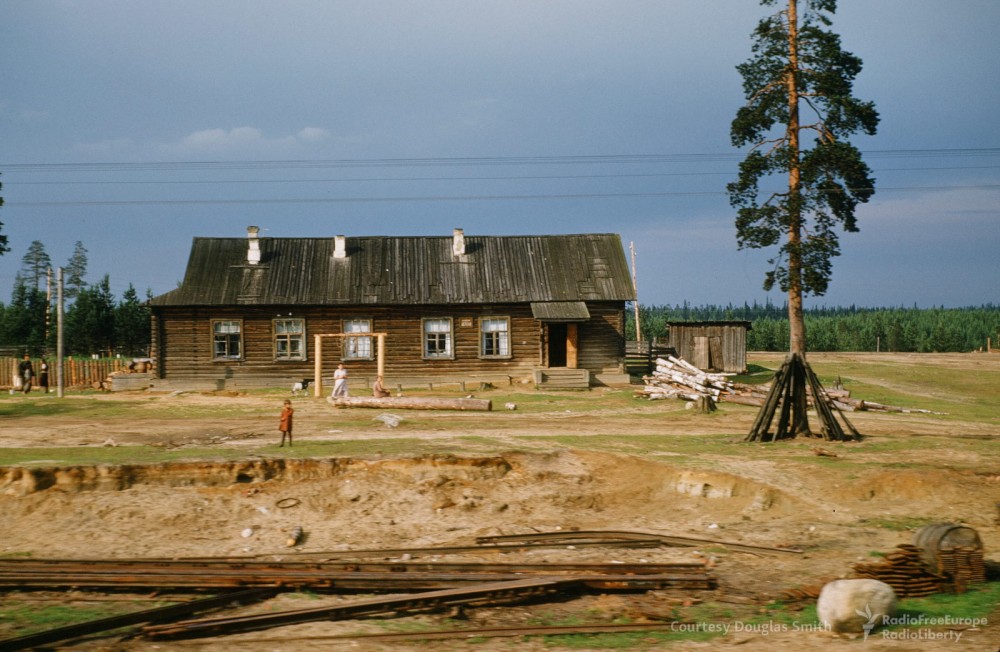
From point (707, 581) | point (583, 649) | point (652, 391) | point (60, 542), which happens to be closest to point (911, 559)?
point (707, 581)

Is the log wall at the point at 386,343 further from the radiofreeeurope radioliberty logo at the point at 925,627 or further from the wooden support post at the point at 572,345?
the radiofreeeurope radioliberty logo at the point at 925,627

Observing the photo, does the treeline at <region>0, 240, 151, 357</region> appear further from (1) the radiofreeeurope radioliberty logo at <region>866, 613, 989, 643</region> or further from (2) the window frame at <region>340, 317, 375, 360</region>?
(1) the radiofreeeurope radioliberty logo at <region>866, 613, 989, 643</region>

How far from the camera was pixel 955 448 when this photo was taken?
1603 centimetres

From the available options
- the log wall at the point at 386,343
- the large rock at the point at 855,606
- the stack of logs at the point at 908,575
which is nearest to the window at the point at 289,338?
the log wall at the point at 386,343

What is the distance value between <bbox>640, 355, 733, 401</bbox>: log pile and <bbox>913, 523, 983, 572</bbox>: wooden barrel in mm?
15691

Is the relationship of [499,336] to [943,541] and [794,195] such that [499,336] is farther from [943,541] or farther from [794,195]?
[943,541]

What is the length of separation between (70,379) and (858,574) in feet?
111

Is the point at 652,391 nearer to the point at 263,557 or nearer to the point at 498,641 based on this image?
the point at 263,557

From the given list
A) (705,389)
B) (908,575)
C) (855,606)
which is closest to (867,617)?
(855,606)

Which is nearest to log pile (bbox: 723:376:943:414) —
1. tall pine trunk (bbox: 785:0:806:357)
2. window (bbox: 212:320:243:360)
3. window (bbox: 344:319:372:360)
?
tall pine trunk (bbox: 785:0:806:357)

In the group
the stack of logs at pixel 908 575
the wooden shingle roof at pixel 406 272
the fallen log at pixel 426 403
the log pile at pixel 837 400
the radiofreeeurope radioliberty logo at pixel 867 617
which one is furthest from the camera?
the wooden shingle roof at pixel 406 272

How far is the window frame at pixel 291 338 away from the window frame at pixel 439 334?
4941 millimetres

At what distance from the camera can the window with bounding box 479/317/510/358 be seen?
3234 centimetres

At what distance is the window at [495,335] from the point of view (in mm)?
32344
